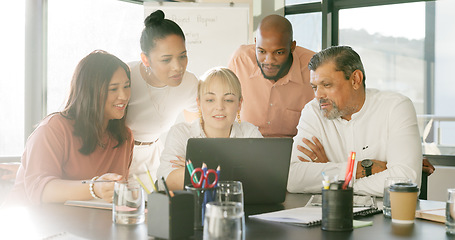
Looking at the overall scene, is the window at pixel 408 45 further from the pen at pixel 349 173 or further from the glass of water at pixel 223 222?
the glass of water at pixel 223 222

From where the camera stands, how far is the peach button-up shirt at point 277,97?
317 cm

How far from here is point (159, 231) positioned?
1.22 meters

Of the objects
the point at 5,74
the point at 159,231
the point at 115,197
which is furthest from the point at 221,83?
the point at 5,74

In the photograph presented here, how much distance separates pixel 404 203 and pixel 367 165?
2.55 feet

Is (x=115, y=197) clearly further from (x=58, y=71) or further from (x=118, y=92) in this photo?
(x=58, y=71)

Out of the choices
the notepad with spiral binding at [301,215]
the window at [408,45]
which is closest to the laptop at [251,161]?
the notepad with spiral binding at [301,215]

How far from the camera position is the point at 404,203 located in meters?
1.41

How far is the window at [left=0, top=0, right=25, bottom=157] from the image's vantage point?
12.2 feet

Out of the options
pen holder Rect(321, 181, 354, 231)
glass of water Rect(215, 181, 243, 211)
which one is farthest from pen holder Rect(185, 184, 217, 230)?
pen holder Rect(321, 181, 354, 231)

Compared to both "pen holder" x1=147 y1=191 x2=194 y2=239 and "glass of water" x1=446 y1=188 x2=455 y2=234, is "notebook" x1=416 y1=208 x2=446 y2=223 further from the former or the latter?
"pen holder" x1=147 y1=191 x2=194 y2=239

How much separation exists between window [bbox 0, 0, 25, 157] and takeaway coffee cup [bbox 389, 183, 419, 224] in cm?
318

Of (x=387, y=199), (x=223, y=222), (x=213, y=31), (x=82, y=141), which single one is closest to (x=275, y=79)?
(x=213, y=31)

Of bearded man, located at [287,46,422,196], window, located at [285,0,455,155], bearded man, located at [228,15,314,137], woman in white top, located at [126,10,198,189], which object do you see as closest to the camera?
bearded man, located at [287,46,422,196]

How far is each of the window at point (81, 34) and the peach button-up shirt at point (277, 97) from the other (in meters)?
1.56
